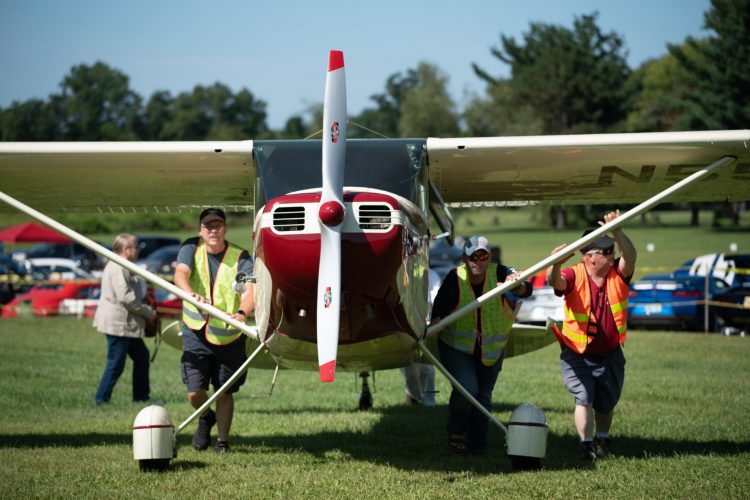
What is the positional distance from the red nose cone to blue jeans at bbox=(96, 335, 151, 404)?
5877 mm

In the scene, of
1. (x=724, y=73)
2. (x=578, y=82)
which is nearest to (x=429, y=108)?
(x=578, y=82)

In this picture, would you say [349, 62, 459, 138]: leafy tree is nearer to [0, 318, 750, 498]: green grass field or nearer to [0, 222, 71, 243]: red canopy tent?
[0, 222, 71, 243]: red canopy tent

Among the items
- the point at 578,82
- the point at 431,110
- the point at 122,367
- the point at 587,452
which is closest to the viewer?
the point at 587,452

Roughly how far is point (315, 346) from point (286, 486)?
3.29ft

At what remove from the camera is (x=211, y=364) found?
7691 millimetres

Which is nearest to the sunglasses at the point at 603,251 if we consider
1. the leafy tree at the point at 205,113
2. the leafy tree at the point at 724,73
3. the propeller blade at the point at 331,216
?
the propeller blade at the point at 331,216

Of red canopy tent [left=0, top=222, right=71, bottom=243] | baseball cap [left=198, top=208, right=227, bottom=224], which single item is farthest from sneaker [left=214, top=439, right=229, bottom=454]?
red canopy tent [left=0, top=222, right=71, bottom=243]

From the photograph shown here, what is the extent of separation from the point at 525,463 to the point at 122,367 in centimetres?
563

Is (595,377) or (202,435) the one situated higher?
(595,377)

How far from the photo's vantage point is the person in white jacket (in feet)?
35.0

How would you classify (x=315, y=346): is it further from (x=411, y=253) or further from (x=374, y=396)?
(x=374, y=396)

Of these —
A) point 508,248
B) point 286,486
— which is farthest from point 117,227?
point 286,486

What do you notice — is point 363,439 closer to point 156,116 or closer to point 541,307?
point 541,307

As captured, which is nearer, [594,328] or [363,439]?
[594,328]
